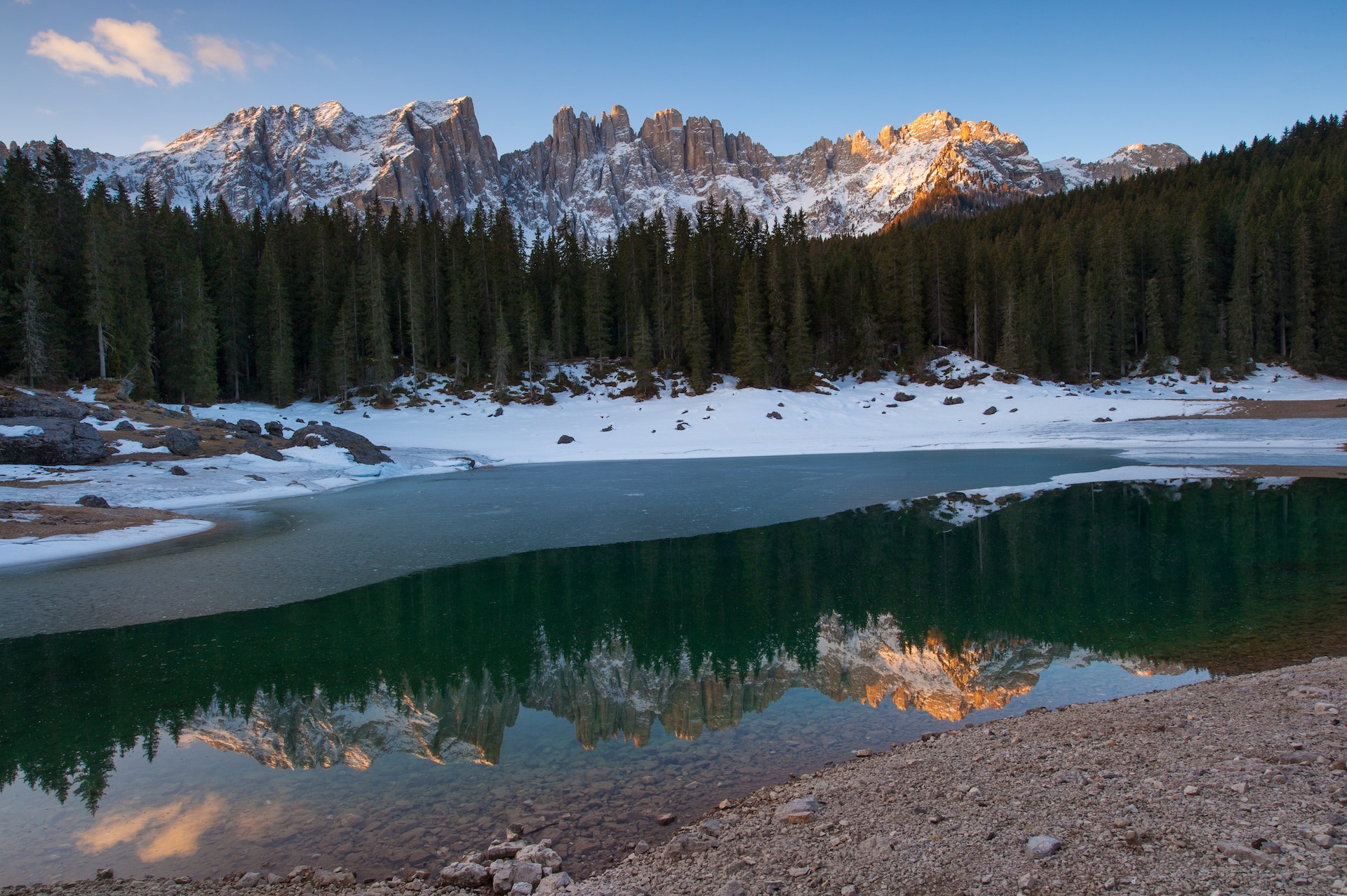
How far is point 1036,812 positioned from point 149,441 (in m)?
35.8

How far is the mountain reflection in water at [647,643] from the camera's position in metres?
7.29

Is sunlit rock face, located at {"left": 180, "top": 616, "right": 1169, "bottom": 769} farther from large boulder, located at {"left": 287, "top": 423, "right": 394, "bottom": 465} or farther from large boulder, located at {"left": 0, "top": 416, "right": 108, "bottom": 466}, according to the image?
large boulder, located at {"left": 287, "top": 423, "right": 394, "bottom": 465}

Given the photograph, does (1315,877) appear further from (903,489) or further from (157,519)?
(157,519)

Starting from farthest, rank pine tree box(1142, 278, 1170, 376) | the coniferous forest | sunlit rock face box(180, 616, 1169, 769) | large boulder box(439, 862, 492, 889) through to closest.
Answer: pine tree box(1142, 278, 1170, 376), the coniferous forest, sunlit rock face box(180, 616, 1169, 769), large boulder box(439, 862, 492, 889)

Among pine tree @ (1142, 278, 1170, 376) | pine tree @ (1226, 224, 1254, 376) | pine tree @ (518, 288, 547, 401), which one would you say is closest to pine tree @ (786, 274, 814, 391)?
pine tree @ (518, 288, 547, 401)

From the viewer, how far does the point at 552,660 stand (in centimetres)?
928

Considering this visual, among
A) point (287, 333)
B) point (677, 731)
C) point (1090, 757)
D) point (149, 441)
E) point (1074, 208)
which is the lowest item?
point (677, 731)

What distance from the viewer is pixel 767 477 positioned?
97.6ft

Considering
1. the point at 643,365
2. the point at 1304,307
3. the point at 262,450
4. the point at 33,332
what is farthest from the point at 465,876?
the point at 1304,307

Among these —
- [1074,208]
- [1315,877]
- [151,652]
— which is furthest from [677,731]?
[1074,208]

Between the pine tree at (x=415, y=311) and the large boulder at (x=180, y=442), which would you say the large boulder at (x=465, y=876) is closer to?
the large boulder at (x=180, y=442)

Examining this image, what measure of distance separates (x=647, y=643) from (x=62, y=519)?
18837 mm

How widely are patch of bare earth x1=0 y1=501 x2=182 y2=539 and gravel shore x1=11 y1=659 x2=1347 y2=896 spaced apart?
58.1 ft

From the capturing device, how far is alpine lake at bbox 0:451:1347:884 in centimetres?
550
